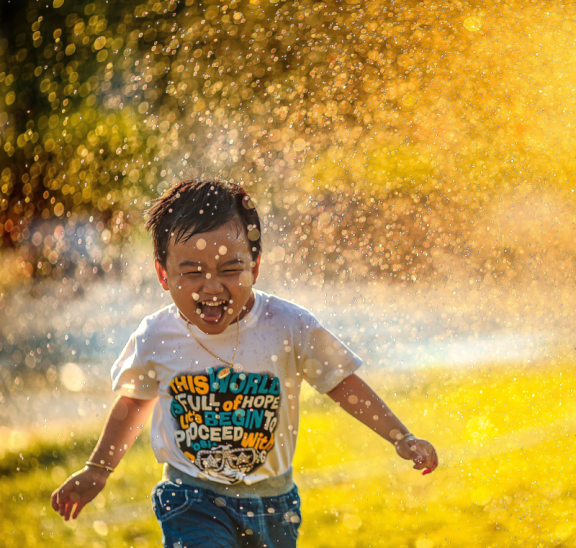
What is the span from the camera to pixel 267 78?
225 cm

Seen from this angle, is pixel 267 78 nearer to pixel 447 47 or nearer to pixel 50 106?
pixel 447 47

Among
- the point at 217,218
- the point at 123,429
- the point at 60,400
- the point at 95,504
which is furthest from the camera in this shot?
the point at 60,400

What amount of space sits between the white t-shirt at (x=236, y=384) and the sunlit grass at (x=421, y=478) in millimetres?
754

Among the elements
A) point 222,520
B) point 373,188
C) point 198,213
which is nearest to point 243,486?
point 222,520

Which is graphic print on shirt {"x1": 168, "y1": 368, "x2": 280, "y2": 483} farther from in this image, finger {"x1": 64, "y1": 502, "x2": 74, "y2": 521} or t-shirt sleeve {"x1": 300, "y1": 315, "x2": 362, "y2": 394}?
finger {"x1": 64, "y1": 502, "x2": 74, "y2": 521}

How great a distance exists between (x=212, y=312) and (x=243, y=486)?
38 centimetres

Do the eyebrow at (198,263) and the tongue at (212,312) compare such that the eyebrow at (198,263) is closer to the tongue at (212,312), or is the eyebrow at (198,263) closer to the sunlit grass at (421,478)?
the tongue at (212,312)

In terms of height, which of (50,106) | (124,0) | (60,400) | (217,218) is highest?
(124,0)

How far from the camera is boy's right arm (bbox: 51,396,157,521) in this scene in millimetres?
1554

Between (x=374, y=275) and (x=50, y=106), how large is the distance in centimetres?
150

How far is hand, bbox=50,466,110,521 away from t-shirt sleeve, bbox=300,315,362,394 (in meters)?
0.54

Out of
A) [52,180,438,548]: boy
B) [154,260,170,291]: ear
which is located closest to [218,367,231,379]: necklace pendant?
[52,180,438,548]: boy

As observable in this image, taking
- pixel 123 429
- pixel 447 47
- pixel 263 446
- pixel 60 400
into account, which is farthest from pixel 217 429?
pixel 60 400

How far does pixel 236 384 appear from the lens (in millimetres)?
1482
